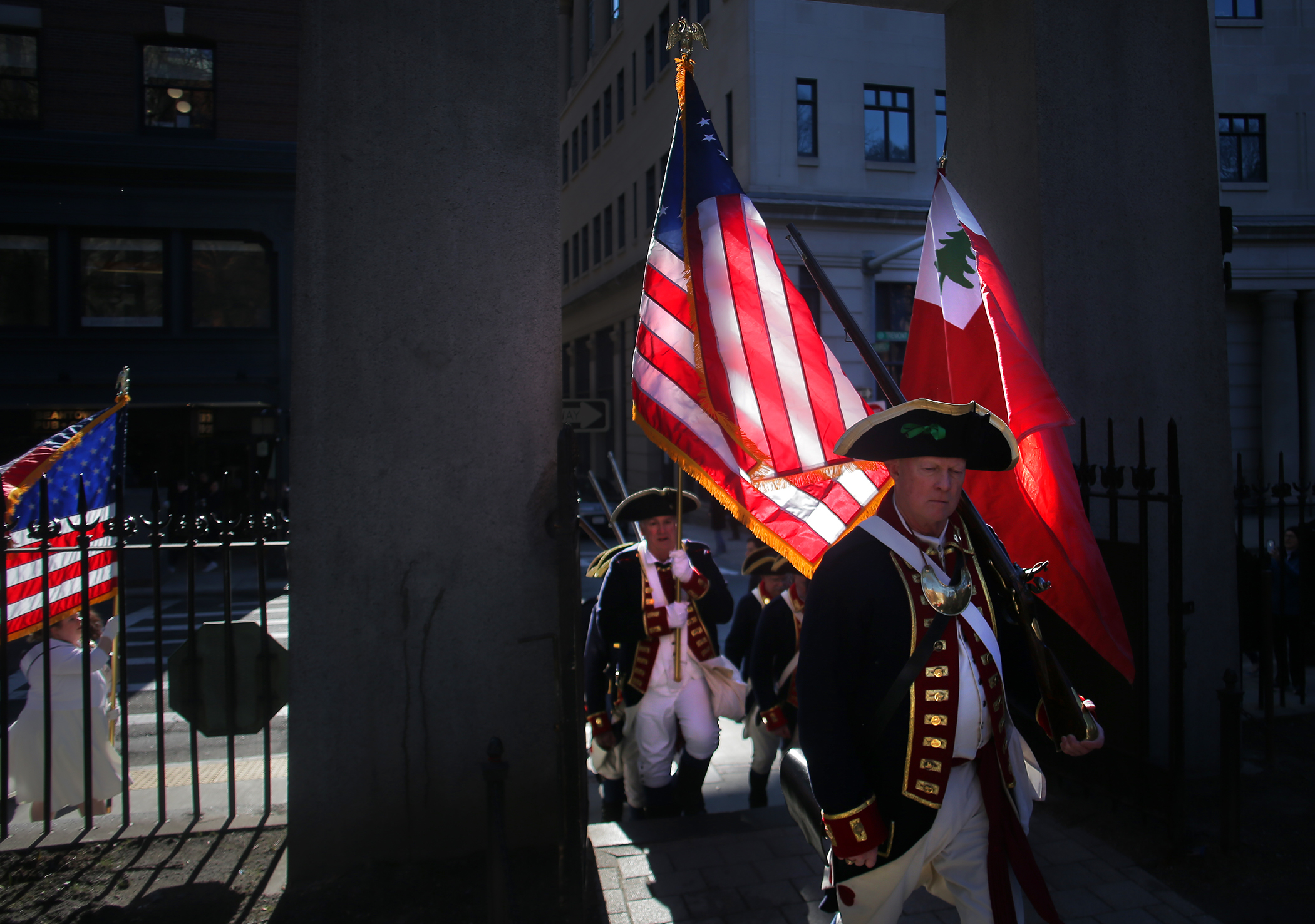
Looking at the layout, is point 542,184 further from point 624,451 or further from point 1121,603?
point 624,451

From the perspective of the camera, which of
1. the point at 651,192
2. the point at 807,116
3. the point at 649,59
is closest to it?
the point at 807,116

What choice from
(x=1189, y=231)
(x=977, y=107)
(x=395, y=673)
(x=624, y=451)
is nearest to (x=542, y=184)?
(x=395, y=673)

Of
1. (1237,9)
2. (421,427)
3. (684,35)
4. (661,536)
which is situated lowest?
(661,536)

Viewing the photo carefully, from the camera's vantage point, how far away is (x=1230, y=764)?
14.0ft

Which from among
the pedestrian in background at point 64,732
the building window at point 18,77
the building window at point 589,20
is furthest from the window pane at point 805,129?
the pedestrian in background at point 64,732

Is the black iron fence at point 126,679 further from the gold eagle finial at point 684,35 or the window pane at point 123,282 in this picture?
the window pane at point 123,282

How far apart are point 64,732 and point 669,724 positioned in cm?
381

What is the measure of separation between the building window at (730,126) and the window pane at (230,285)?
12.8 meters

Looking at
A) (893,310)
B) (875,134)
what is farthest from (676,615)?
(875,134)

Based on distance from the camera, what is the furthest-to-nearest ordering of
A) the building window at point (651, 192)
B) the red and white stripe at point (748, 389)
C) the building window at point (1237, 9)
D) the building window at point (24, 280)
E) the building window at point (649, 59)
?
the building window at point (649, 59) < the building window at point (651, 192) < the building window at point (1237, 9) < the building window at point (24, 280) < the red and white stripe at point (748, 389)

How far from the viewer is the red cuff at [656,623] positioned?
5.31 metres

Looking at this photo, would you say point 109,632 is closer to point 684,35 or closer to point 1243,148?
point 684,35

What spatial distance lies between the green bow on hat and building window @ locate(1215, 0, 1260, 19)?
26962mm

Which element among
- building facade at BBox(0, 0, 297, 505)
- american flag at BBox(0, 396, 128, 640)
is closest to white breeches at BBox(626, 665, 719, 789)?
american flag at BBox(0, 396, 128, 640)
